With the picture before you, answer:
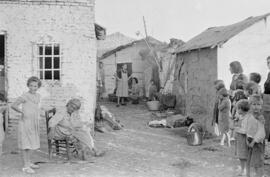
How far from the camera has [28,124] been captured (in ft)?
24.7

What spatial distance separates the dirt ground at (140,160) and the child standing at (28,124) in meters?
0.38

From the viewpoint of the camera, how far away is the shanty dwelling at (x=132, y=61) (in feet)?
80.3

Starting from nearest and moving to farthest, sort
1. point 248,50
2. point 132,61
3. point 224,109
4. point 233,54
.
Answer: point 224,109
point 233,54
point 248,50
point 132,61

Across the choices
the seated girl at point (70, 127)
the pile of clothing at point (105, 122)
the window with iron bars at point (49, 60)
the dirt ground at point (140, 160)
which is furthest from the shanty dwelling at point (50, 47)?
the pile of clothing at point (105, 122)

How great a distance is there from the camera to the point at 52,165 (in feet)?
26.3

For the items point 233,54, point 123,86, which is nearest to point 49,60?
point 233,54

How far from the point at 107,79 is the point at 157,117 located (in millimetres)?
8824

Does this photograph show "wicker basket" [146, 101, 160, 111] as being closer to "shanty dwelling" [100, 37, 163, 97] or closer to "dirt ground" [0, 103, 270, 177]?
"shanty dwelling" [100, 37, 163, 97]

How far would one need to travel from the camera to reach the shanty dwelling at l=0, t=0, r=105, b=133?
10516 millimetres

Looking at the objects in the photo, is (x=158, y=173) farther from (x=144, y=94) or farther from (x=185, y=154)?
(x=144, y=94)

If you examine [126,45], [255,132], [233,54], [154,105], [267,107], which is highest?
[126,45]

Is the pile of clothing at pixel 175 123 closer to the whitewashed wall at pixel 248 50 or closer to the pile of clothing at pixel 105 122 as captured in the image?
the pile of clothing at pixel 105 122

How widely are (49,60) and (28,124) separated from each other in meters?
3.47

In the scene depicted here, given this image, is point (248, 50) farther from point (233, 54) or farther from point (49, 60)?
point (49, 60)
